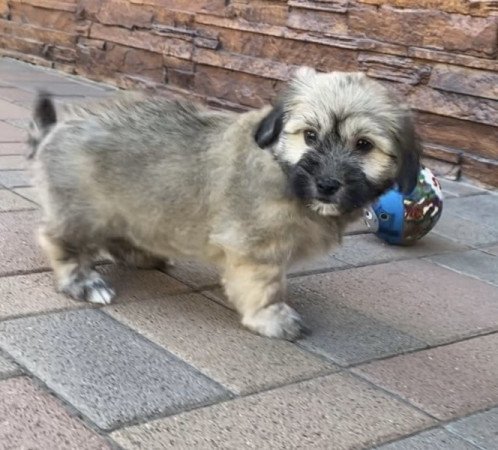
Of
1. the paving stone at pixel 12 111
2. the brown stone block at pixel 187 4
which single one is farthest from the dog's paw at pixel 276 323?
the brown stone block at pixel 187 4

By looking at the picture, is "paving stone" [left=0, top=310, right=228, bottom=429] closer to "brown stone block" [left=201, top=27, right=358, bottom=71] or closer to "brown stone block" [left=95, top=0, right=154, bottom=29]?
"brown stone block" [left=201, top=27, right=358, bottom=71]

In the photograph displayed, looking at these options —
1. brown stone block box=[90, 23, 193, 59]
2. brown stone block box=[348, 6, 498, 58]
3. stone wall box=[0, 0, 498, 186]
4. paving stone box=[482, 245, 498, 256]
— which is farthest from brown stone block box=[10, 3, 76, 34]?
paving stone box=[482, 245, 498, 256]

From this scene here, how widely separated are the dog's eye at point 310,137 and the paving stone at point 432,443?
117cm

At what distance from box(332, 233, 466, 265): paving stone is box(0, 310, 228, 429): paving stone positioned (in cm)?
181

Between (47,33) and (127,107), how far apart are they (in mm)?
7599

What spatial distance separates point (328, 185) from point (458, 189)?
3668 millimetres

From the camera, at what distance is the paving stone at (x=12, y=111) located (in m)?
7.74

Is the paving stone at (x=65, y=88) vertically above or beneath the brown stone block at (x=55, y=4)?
beneath

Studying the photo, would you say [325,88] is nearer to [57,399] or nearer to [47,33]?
[57,399]

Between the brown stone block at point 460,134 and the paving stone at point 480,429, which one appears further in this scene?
the brown stone block at point 460,134

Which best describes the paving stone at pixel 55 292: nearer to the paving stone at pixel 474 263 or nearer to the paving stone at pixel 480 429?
the paving stone at pixel 480 429

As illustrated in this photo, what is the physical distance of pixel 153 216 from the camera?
389 centimetres

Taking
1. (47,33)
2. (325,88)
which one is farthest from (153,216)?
(47,33)

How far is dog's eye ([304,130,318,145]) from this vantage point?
3.44m
